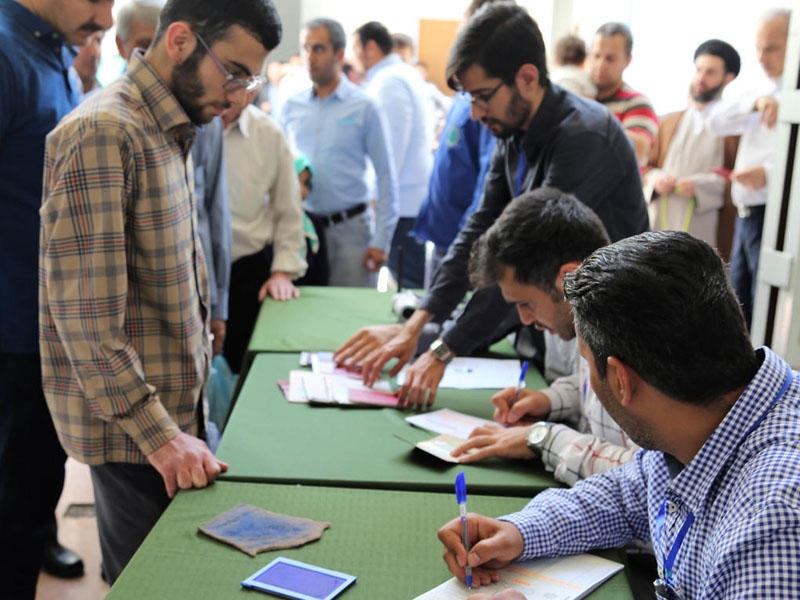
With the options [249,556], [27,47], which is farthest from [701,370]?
[27,47]

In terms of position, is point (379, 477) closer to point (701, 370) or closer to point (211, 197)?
point (701, 370)

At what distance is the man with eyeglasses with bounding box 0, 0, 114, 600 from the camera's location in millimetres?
2055

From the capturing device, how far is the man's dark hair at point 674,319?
1.01 metres

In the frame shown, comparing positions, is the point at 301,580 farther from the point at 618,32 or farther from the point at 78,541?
the point at 618,32

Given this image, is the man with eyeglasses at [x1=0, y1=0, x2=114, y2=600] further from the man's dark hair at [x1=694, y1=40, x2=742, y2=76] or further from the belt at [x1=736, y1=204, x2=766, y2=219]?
the man's dark hair at [x1=694, y1=40, x2=742, y2=76]

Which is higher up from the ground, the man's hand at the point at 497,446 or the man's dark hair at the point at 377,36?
the man's dark hair at the point at 377,36

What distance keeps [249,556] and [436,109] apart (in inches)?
245

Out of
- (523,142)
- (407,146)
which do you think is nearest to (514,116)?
(523,142)

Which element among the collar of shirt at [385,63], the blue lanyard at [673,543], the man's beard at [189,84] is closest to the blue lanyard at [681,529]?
the blue lanyard at [673,543]

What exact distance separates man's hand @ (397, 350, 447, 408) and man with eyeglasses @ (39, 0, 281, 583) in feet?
1.65

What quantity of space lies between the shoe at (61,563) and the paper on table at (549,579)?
1.82m

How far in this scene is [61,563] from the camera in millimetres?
2652

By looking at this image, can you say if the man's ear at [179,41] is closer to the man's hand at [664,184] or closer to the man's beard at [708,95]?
the man's hand at [664,184]

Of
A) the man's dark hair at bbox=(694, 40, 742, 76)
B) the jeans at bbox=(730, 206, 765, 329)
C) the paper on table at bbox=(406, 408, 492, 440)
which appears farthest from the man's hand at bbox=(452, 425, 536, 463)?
the man's dark hair at bbox=(694, 40, 742, 76)
